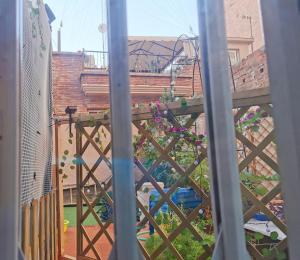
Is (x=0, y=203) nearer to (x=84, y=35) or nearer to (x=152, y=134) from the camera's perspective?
(x=84, y=35)

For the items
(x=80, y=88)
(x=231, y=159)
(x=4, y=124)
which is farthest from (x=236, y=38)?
(x=80, y=88)

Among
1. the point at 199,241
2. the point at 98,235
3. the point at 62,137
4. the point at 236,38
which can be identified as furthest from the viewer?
the point at 62,137

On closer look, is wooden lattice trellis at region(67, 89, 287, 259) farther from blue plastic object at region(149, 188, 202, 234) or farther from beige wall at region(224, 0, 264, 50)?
beige wall at region(224, 0, 264, 50)

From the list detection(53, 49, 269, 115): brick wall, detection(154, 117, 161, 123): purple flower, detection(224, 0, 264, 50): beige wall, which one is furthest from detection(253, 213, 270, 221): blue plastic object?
detection(224, 0, 264, 50): beige wall

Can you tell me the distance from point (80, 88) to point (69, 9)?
1.62ft

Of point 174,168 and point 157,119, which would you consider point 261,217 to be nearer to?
point 174,168

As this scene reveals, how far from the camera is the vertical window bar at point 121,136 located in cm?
52

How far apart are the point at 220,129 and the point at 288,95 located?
21cm

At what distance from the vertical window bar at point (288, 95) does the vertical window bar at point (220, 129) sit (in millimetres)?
155

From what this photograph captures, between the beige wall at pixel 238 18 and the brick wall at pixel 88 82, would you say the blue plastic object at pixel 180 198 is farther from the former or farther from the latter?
the beige wall at pixel 238 18

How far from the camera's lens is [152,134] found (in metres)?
1.89

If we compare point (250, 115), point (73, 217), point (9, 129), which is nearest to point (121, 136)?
point (9, 129)

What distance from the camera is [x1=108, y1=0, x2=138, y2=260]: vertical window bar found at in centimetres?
52

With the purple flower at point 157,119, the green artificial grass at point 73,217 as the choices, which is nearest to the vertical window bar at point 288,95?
the purple flower at point 157,119
